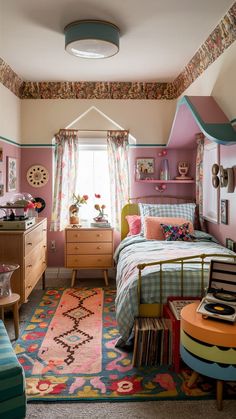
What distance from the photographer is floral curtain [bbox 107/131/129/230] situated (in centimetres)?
559

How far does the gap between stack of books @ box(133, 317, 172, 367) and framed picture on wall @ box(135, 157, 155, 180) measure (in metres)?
3.06

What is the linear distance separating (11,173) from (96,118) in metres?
1.62

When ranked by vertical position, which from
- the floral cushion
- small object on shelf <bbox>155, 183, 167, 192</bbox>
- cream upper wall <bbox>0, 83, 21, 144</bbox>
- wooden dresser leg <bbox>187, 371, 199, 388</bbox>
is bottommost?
wooden dresser leg <bbox>187, 371, 199, 388</bbox>

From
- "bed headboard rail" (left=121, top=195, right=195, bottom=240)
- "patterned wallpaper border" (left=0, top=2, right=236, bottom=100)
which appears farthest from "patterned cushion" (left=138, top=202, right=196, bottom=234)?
"patterned wallpaper border" (left=0, top=2, right=236, bottom=100)

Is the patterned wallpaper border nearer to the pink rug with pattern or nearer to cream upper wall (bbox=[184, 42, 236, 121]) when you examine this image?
cream upper wall (bbox=[184, 42, 236, 121])

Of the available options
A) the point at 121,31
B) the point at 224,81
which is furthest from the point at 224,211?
the point at 121,31

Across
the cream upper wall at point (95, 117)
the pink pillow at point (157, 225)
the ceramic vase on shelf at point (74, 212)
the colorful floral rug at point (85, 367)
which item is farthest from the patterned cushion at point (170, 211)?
the colorful floral rug at point (85, 367)

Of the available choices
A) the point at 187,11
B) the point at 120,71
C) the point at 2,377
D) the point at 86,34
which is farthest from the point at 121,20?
the point at 2,377

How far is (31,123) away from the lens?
562cm

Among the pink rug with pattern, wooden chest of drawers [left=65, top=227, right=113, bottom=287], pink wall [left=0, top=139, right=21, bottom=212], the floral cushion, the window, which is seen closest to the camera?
the pink rug with pattern

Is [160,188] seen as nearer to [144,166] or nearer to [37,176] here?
[144,166]

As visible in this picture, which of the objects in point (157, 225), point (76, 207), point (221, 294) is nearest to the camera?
point (221, 294)

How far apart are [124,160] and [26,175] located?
159 centimetres

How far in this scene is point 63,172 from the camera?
5621 millimetres
